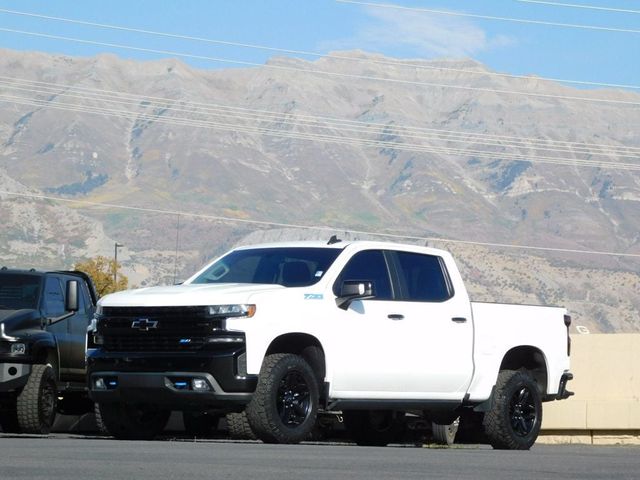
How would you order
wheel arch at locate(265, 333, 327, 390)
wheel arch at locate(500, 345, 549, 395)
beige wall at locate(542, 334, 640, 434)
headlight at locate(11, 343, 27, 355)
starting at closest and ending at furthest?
wheel arch at locate(265, 333, 327, 390) < wheel arch at locate(500, 345, 549, 395) < headlight at locate(11, 343, 27, 355) < beige wall at locate(542, 334, 640, 434)

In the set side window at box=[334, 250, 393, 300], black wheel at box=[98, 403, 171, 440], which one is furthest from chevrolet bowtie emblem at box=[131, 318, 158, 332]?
side window at box=[334, 250, 393, 300]

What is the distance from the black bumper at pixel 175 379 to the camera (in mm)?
13578

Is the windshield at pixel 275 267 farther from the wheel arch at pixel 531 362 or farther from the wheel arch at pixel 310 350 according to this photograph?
the wheel arch at pixel 531 362

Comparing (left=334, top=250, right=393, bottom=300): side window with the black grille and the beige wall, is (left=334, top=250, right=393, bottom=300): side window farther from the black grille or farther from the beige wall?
the beige wall

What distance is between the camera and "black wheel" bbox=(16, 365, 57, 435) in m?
17.1

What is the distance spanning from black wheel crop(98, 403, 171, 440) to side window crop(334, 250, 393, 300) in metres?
2.37

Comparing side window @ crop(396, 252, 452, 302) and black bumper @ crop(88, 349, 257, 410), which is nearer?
black bumper @ crop(88, 349, 257, 410)

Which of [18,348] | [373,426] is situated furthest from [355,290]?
[18,348]

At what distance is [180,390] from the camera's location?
13703 millimetres

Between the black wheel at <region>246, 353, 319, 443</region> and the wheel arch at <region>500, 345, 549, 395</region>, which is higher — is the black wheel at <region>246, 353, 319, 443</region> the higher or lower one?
the lower one

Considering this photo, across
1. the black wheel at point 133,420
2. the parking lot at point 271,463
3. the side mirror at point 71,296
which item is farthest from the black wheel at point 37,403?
the parking lot at point 271,463

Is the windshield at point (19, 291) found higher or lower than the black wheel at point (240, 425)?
higher

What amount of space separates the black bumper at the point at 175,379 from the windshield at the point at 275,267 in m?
1.38

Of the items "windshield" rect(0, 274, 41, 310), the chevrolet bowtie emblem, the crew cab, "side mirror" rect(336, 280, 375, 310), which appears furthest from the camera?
"windshield" rect(0, 274, 41, 310)
